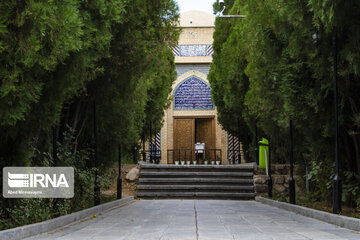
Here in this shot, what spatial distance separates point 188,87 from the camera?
27484 millimetres

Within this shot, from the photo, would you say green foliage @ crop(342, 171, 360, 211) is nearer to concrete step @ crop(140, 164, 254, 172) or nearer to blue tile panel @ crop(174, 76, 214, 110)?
concrete step @ crop(140, 164, 254, 172)

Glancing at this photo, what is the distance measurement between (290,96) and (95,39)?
387cm

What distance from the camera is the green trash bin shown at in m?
15.0

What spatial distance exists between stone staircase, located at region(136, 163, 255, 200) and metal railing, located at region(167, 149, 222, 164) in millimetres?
9693

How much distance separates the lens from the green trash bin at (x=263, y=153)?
15.0 meters

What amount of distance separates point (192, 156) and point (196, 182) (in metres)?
11.5

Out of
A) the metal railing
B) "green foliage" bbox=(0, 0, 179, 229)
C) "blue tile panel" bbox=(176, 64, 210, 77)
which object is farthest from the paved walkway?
"blue tile panel" bbox=(176, 64, 210, 77)

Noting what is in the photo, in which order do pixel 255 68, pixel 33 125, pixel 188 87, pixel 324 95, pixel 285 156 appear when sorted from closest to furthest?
pixel 33 125 → pixel 324 95 → pixel 255 68 → pixel 285 156 → pixel 188 87

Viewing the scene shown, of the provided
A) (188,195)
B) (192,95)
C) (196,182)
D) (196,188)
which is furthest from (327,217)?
(192,95)

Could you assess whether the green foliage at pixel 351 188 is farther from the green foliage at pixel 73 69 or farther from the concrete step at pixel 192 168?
the concrete step at pixel 192 168

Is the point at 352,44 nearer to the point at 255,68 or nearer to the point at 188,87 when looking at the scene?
the point at 255,68

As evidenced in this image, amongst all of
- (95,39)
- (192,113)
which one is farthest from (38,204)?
(192,113)

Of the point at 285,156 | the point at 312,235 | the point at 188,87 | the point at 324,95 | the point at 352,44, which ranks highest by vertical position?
the point at 188,87

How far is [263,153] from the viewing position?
15430 mm
